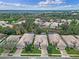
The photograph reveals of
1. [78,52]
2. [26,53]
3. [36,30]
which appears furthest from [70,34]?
[26,53]

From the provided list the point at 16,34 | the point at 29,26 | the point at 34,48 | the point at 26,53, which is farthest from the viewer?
the point at 29,26

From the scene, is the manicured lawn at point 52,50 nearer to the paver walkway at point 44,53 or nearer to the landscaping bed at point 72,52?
the paver walkway at point 44,53

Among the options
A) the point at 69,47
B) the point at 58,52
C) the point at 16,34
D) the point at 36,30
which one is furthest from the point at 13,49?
the point at 36,30

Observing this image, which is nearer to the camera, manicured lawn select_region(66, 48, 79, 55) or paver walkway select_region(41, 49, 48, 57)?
paver walkway select_region(41, 49, 48, 57)

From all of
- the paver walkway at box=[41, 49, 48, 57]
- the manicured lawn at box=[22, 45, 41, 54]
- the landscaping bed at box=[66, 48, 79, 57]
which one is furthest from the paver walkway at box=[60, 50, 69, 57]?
the manicured lawn at box=[22, 45, 41, 54]

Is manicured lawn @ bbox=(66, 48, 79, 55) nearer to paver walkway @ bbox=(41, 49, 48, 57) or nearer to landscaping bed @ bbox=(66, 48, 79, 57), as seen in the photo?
landscaping bed @ bbox=(66, 48, 79, 57)

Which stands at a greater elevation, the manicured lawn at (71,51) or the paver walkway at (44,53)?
the paver walkway at (44,53)

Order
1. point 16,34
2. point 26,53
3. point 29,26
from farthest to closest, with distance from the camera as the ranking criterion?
point 29,26, point 16,34, point 26,53

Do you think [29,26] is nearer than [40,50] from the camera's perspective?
No

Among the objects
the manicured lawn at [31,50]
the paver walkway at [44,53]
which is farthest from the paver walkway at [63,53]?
the manicured lawn at [31,50]

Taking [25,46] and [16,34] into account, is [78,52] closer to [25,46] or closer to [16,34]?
[25,46]

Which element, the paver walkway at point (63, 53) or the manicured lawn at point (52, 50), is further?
the manicured lawn at point (52, 50)
